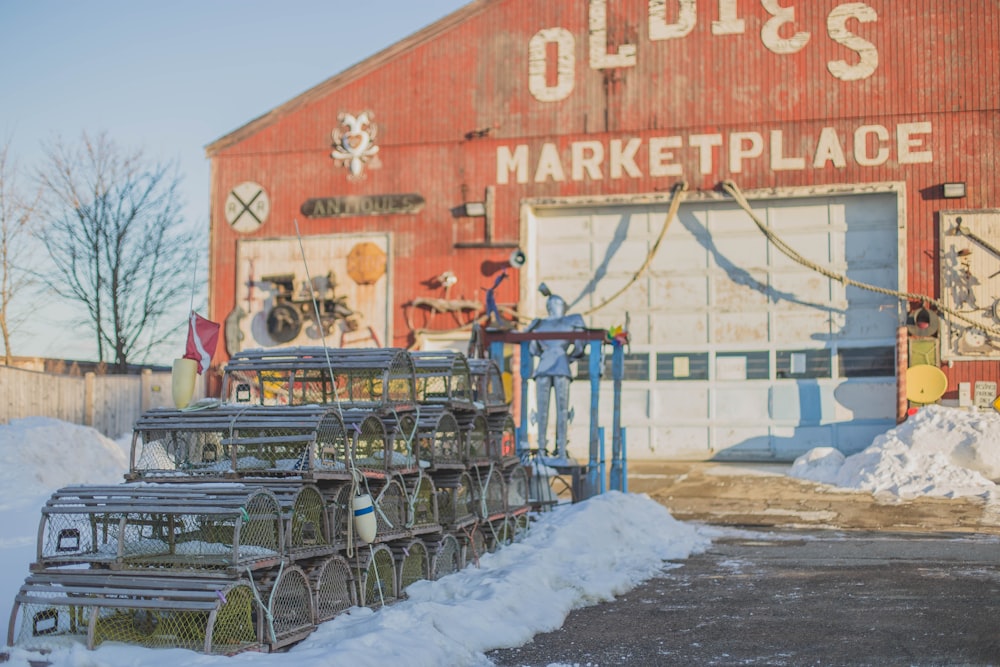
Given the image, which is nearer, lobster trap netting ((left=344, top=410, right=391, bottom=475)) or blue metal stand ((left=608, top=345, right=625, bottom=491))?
lobster trap netting ((left=344, top=410, right=391, bottom=475))

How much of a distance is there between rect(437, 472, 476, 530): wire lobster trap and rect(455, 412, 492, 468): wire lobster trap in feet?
0.88

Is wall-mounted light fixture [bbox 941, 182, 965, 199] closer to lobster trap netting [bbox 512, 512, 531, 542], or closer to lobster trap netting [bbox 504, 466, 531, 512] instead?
lobster trap netting [bbox 504, 466, 531, 512]

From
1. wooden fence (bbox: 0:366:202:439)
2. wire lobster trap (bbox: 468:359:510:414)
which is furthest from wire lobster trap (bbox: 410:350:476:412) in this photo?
wooden fence (bbox: 0:366:202:439)

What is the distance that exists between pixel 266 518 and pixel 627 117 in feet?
57.8

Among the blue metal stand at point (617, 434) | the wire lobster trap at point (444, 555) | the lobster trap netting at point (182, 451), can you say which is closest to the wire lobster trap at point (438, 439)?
the wire lobster trap at point (444, 555)

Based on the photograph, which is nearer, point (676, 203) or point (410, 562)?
point (410, 562)

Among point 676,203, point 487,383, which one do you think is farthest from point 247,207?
point 487,383

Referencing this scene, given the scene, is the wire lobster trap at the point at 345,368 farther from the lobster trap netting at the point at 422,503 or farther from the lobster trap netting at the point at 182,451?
the lobster trap netting at the point at 182,451

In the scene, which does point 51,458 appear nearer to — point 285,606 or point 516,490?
point 516,490

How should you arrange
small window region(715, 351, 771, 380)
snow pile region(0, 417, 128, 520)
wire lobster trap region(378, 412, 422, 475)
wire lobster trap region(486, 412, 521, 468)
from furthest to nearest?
small window region(715, 351, 771, 380) < snow pile region(0, 417, 128, 520) < wire lobster trap region(486, 412, 521, 468) < wire lobster trap region(378, 412, 422, 475)

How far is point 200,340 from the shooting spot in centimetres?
989

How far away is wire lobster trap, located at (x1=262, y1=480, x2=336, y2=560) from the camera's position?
8562 mm

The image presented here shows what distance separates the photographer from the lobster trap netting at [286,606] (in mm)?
8008

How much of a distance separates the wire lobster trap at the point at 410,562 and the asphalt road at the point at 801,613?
1501mm
